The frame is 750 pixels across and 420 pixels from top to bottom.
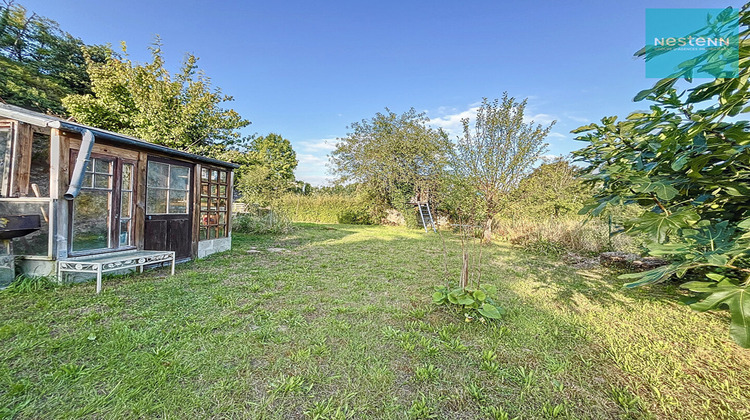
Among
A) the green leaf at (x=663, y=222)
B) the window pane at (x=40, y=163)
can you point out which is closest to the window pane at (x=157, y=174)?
the window pane at (x=40, y=163)

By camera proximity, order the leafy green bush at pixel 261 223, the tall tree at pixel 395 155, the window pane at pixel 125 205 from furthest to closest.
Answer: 1. the tall tree at pixel 395 155
2. the leafy green bush at pixel 261 223
3. the window pane at pixel 125 205

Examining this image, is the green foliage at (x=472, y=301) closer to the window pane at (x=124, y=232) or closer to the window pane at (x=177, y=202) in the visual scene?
the window pane at (x=124, y=232)

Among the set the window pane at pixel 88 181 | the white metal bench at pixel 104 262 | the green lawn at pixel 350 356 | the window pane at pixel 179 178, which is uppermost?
the window pane at pixel 179 178

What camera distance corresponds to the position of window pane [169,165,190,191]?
5.07 metres

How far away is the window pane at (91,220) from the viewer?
3.78m

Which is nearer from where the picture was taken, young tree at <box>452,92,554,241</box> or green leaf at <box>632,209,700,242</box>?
green leaf at <box>632,209,700,242</box>

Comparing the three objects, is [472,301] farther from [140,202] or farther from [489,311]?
[140,202]

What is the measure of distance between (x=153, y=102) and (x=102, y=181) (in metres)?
5.49

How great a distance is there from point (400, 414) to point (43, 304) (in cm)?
390

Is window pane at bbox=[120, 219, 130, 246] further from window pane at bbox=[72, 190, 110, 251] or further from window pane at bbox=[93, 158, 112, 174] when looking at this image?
window pane at bbox=[93, 158, 112, 174]

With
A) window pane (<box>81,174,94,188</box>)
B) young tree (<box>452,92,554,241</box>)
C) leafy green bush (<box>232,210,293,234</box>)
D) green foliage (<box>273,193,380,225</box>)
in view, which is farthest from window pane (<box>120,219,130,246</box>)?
green foliage (<box>273,193,380,225</box>)

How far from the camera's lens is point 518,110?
852 cm

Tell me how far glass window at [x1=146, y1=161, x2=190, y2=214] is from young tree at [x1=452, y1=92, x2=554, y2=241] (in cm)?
756

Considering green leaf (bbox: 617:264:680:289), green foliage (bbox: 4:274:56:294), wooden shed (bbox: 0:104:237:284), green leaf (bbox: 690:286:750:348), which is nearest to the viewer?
green leaf (bbox: 690:286:750:348)
